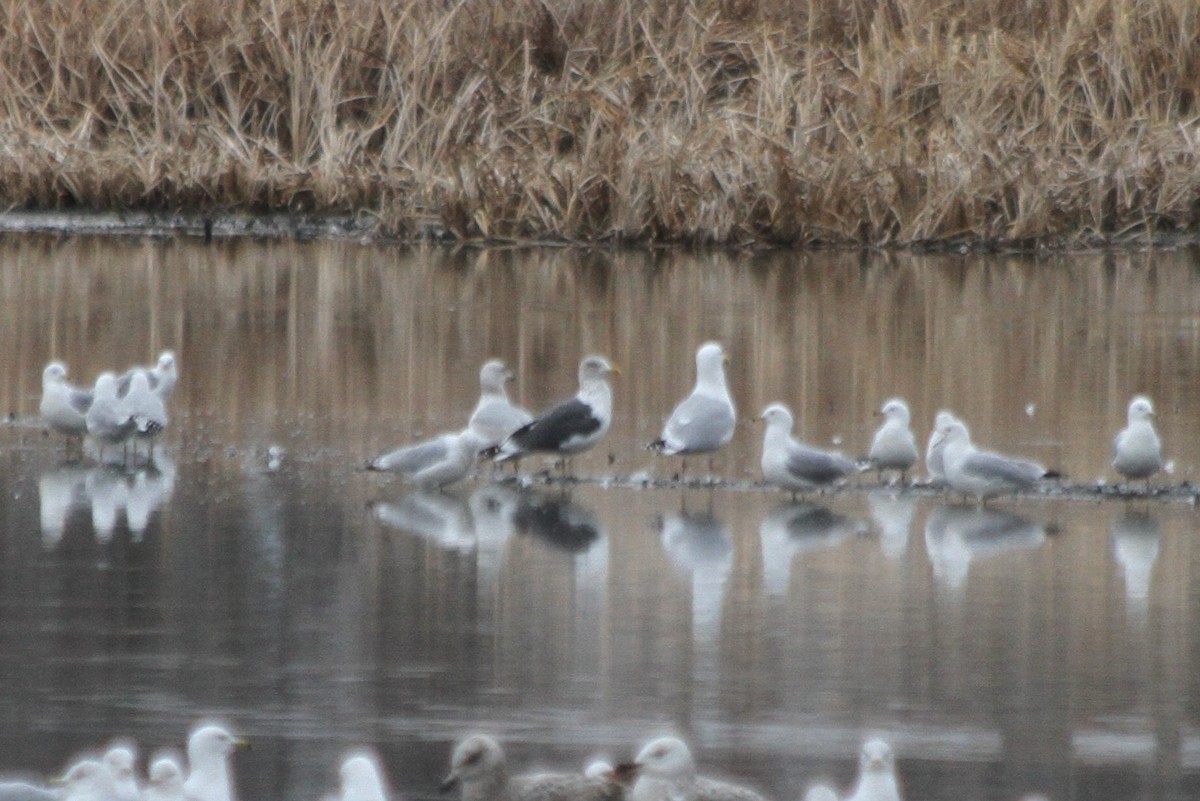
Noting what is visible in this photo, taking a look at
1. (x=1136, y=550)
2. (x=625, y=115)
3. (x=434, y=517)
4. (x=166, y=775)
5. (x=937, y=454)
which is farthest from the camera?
(x=625, y=115)

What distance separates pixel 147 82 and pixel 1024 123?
9.00m

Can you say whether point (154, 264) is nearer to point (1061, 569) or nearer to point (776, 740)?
point (1061, 569)

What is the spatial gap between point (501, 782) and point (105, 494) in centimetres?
520

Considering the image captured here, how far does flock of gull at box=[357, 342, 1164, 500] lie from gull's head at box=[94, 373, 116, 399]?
4.71 feet

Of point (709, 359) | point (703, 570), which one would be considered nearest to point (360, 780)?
point (703, 570)

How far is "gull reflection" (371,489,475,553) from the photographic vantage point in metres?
9.70

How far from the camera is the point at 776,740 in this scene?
22.1 feet

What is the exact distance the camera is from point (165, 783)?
5.67m

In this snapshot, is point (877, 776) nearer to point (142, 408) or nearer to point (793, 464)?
point (793, 464)

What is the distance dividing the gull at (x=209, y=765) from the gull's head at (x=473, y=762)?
509 millimetres

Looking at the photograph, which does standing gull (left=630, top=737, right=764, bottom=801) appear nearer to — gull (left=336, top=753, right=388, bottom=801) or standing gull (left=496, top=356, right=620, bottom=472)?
gull (left=336, top=753, right=388, bottom=801)

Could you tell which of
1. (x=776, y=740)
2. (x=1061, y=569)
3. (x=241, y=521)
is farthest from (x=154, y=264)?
(x=776, y=740)

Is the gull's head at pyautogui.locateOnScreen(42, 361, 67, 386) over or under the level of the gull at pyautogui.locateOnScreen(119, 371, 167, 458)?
over

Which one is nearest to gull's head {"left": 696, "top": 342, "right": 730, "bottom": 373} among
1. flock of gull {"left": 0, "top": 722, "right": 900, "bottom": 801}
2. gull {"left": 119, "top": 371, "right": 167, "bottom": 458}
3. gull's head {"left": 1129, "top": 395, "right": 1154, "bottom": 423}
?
gull's head {"left": 1129, "top": 395, "right": 1154, "bottom": 423}
